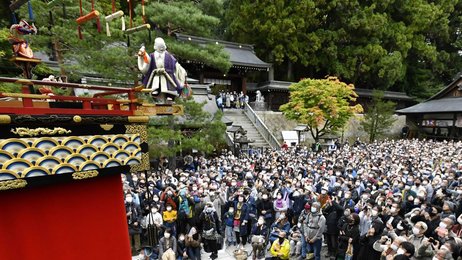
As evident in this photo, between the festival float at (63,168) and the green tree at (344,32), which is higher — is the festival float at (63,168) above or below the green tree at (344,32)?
below

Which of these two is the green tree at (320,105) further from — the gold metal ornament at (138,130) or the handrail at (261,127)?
the gold metal ornament at (138,130)

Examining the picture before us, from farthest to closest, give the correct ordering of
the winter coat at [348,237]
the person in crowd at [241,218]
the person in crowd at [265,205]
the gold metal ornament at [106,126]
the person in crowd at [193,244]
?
the person in crowd at [265,205], the person in crowd at [241,218], the person in crowd at [193,244], the winter coat at [348,237], the gold metal ornament at [106,126]

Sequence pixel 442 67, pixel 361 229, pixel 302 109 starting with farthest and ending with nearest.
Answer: pixel 442 67 < pixel 302 109 < pixel 361 229

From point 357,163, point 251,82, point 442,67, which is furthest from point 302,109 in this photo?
point 442,67

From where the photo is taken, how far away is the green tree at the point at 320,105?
21609 millimetres

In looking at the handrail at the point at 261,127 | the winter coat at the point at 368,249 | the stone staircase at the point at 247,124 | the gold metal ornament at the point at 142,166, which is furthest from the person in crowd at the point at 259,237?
the handrail at the point at 261,127

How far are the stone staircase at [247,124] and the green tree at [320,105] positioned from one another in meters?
2.94

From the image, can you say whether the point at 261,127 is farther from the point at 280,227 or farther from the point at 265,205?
the point at 280,227

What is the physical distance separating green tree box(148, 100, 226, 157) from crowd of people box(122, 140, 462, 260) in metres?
2.10

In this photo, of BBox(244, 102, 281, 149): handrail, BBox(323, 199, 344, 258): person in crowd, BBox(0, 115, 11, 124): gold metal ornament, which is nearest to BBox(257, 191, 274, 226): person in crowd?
BBox(323, 199, 344, 258): person in crowd

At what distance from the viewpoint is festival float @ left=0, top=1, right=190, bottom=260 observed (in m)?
2.35

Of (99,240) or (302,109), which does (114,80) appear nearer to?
(99,240)

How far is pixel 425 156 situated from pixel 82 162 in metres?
17.4

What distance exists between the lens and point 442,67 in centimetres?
3478
